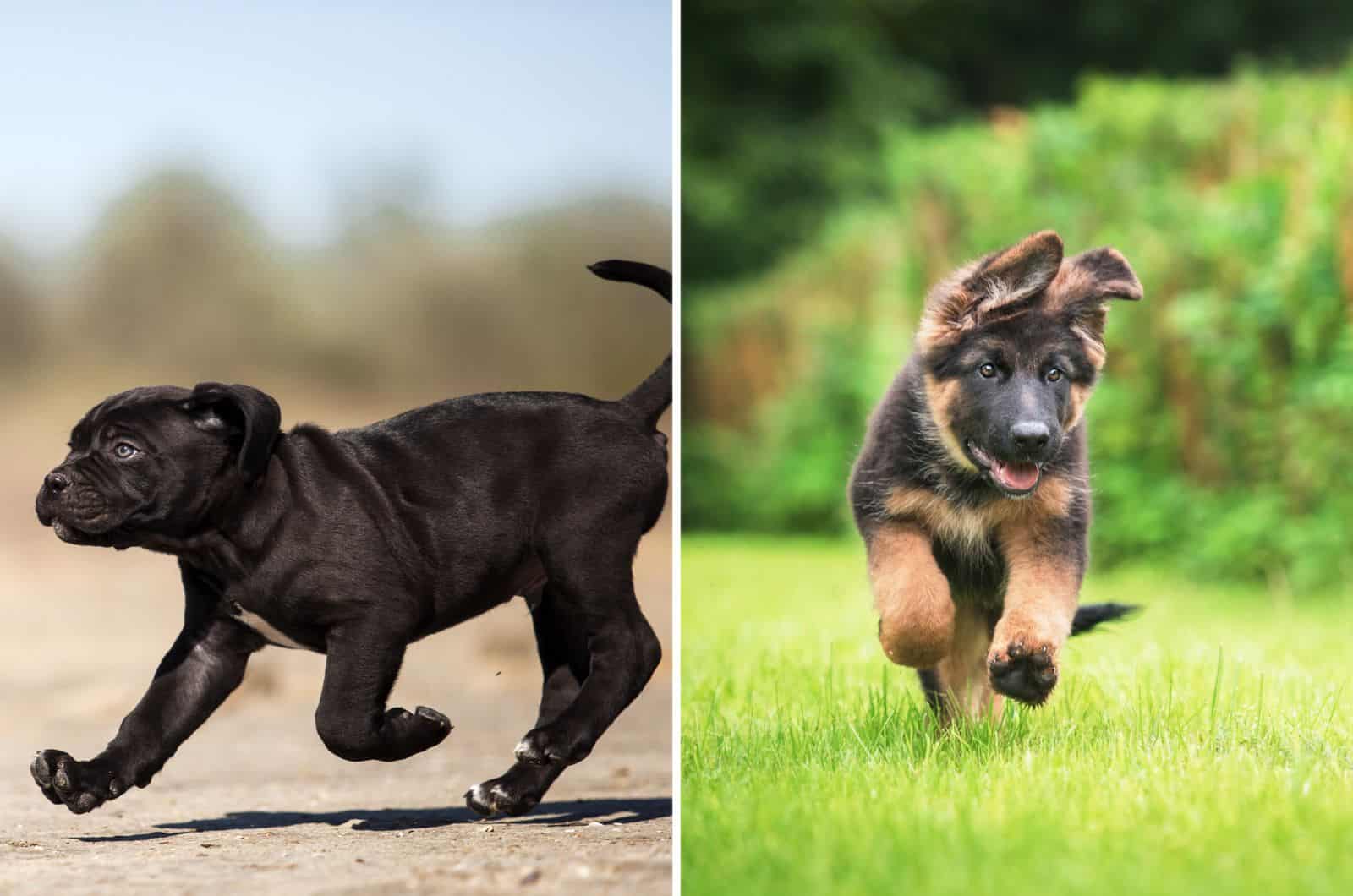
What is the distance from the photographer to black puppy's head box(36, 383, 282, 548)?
397cm

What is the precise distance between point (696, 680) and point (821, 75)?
1494 cm

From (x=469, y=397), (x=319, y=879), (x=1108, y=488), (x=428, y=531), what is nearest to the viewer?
(x=319, y=879)

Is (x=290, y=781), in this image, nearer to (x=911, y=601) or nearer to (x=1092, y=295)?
(x=911, y=601)

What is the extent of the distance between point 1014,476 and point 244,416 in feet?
6.94

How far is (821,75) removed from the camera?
19625 millimetres

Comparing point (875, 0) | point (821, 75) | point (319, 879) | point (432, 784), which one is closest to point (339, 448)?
point (319, 879)

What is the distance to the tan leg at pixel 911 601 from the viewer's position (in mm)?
4246

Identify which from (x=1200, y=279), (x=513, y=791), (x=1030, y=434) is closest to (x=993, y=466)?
(x=1030, y=434)

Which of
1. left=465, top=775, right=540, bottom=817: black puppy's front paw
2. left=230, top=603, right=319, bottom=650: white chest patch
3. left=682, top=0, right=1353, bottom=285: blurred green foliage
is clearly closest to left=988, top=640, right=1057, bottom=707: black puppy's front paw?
left=465, top=775, right=540, bottom=817: black puppy's front paw

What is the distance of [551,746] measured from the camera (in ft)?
13.9

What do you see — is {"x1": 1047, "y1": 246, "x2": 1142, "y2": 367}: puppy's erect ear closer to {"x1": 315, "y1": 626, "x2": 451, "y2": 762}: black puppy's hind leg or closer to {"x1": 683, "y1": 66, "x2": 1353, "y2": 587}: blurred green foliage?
{"x1": 315, "y1": 626, "x2": 451, "y2": 762}: black puppy's hind leg

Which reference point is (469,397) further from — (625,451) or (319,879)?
(319,879)

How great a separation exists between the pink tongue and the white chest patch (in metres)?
2.00

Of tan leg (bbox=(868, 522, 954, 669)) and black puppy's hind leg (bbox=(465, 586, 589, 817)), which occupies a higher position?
tan leg (bbox=(868, 522, 954, 669))
